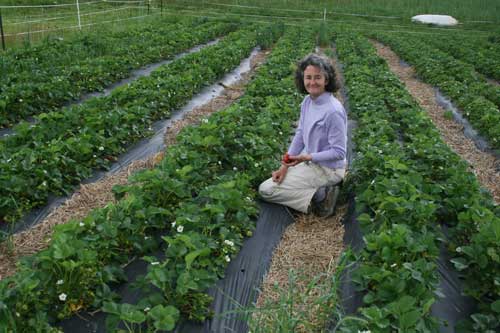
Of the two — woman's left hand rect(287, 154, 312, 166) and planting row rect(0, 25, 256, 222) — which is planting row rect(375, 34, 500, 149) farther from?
planting row rect(0, 25, 256, 222)

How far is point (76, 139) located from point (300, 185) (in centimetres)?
238

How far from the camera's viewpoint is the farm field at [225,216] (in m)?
2.66

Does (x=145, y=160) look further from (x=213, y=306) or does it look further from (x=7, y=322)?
(x=7, y=322)

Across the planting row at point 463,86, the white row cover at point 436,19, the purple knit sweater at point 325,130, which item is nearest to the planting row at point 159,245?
the purple knit sweater at point 325,130

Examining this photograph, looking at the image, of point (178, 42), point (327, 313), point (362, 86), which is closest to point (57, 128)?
point (327, 313)

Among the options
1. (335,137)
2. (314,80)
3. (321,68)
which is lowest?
(335,137)

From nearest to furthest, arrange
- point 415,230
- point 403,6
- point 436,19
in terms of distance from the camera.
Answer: point 415,230, point 436,19, point 403,6

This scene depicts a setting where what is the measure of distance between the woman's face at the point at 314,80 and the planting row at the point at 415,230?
0.91 meters

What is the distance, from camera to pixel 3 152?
15.0 ft

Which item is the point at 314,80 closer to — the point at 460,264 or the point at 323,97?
the point at 323,97

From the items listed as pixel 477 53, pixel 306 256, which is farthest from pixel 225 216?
pixel 477 53

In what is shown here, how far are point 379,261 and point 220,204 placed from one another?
1210 millimetres

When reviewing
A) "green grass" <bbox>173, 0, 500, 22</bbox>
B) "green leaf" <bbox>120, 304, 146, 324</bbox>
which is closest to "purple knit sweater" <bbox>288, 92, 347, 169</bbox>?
"green leaf" <bbox>120, 304, 146, 324</bbox>

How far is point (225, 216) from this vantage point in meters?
3.76
